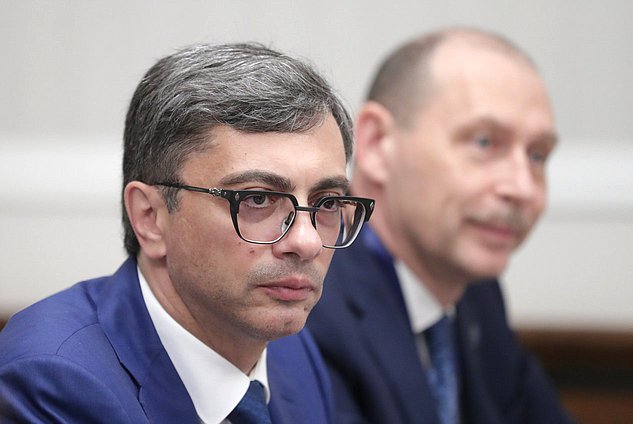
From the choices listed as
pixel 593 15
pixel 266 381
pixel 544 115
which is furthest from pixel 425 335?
pixel 593 15

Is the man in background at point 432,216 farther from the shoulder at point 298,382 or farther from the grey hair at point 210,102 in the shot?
the grey hair at point 210,102

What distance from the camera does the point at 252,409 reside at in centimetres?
116

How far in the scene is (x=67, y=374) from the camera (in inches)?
40.0

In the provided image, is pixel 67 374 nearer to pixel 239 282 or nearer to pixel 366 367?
pixel 239 282

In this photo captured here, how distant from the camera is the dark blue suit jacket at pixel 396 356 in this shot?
1656 mm

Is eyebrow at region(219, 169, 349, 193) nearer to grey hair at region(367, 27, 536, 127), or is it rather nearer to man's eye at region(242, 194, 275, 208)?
man's eye at region(242, 194, 275, 208)

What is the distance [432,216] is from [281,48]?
83 centimetres

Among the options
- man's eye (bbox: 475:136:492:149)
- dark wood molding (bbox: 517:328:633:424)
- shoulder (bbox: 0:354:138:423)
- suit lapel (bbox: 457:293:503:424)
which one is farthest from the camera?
dark wood molding (bbox: 517:328:633:424)

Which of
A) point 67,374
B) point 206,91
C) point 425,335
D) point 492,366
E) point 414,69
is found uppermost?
point 206,91

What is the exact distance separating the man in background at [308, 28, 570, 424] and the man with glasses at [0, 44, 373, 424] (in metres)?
0.55

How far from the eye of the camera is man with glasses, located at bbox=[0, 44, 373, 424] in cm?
104

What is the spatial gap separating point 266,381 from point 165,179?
0.29 metres

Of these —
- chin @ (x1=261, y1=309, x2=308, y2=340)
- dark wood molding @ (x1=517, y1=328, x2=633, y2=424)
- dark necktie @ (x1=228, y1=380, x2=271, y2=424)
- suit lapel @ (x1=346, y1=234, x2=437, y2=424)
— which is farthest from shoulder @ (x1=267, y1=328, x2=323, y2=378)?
dark wood molding @ (x1=517, y1=328, x2=633, y2=424)

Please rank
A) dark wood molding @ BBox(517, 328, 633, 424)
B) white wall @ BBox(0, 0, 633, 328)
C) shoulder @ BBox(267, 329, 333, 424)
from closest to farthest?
shoulder @ BBox(267, 329, 333, 424), white wall @ BBox(0, 0, 633, 328), dark wood molding @ BBox(517, 328, 633, 424)
